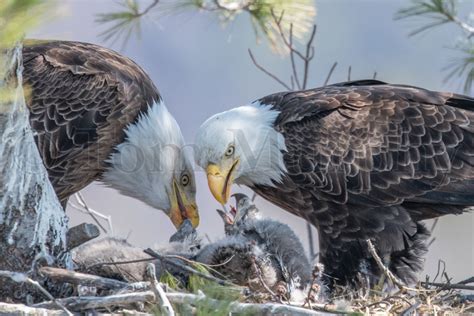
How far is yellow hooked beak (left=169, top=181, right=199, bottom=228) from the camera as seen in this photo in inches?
232

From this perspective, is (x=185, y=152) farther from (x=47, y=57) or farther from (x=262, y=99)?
(x=47, y=57)

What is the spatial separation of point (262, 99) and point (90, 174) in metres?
1.16

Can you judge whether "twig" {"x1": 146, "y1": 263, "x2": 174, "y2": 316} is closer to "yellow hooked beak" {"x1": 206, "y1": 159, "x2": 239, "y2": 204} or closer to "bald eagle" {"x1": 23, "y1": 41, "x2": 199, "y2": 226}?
"yellow hooked beak" {"x1": 206, "y1": 159, "x2": 239, "y2": 204}

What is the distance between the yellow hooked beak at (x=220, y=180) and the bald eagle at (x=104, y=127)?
0.48 m

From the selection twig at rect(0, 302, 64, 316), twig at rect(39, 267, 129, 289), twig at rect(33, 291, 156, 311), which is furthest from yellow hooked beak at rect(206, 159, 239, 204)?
twig at rect(0, 302, 64, 316)

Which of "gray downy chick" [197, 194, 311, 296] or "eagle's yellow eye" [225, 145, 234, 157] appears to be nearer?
"gray downy chick" [197, 194, 311, 296]

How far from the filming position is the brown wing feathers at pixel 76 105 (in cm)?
534

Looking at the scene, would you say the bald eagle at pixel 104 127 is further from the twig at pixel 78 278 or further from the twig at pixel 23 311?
the twig at pixel 23 311

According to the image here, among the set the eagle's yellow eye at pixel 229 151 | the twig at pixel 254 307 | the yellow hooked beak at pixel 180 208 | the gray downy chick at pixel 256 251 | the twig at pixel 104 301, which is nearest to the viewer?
the twig at pixel 254 307

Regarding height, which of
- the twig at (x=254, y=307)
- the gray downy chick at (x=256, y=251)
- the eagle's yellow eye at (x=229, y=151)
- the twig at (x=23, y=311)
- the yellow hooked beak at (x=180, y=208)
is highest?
the twig at (x=254, y=307)

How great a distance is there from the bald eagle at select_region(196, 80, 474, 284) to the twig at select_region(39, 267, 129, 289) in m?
1.64

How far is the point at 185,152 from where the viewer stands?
5.97 metres

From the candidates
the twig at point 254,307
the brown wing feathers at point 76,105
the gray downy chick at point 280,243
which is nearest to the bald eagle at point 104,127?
the brown wing feathers at point 76,105

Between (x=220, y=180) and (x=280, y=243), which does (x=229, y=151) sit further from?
(x=280, y=243)
